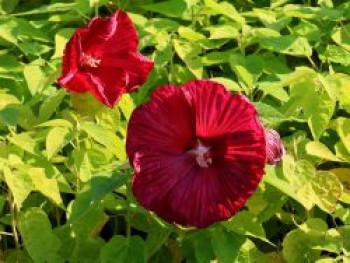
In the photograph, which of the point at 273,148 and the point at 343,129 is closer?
the point at 273,148

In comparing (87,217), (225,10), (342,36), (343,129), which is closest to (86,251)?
(87,217)

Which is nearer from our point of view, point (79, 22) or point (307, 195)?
point (307, 195)

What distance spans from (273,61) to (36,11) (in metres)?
0.50

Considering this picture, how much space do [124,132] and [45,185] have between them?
0.79 feet

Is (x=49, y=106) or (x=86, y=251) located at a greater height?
(x=49, y=106)

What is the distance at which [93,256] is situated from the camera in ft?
5.48

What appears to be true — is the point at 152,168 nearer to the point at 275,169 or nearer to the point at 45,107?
the point at 275,169

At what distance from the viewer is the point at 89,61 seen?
1.80 m

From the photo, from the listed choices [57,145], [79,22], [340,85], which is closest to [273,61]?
[340,85]

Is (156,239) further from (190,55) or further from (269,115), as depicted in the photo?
(190,55)

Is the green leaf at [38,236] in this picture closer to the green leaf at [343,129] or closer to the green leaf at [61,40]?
the green leaf at [61,40]

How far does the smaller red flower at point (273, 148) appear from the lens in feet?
5.18

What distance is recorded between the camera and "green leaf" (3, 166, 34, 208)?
1.56m

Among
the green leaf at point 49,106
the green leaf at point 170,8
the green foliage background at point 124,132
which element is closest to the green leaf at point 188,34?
the green foliage background at point 124,132
